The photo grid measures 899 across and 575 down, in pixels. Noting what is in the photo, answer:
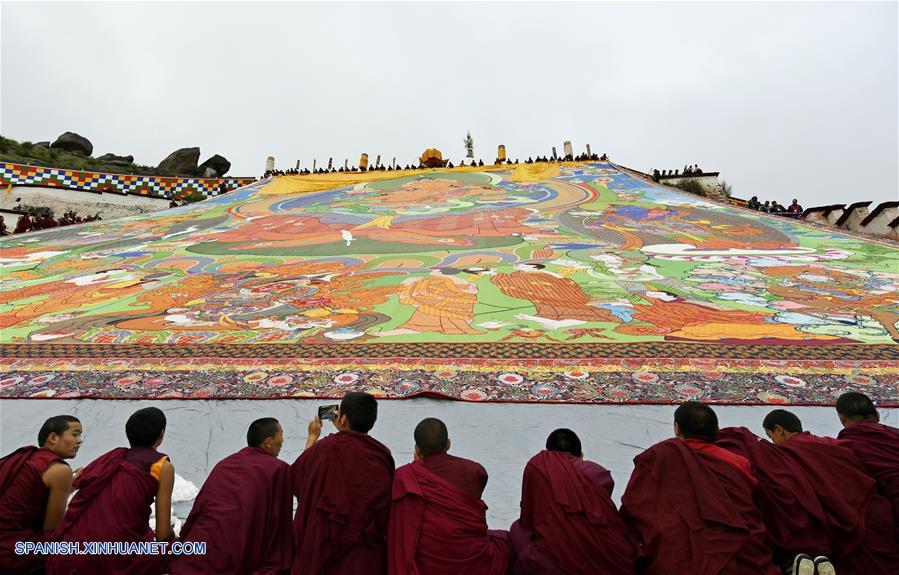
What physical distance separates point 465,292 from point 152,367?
2.79 metres

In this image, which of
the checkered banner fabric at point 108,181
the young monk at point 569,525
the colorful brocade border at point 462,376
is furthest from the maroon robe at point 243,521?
the checkered banner fabric at point 108,181

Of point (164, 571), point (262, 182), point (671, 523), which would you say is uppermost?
point (262, 182)

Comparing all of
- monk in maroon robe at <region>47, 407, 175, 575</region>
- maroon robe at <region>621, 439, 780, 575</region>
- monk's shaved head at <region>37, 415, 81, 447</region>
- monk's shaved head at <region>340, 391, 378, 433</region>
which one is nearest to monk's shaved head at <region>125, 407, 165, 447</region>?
monk in maroon robe at <region>47, 407, 175, 575</region>

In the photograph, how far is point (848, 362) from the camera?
11.0ft

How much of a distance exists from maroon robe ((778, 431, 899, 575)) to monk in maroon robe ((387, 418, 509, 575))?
3.67ft

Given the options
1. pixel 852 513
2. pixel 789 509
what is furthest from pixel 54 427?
pixel 852 513

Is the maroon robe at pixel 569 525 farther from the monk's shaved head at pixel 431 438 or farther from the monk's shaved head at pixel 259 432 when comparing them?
the monk's shaved head at pixel 259 432

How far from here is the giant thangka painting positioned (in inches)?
126

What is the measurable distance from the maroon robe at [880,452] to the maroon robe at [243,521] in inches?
83.7

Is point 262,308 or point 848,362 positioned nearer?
point 848,362

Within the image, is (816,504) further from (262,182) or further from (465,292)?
(262,182)

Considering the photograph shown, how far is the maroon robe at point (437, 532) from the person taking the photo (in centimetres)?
171

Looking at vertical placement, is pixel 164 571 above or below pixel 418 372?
below

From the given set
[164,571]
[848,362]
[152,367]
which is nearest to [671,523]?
→ [164,571]
